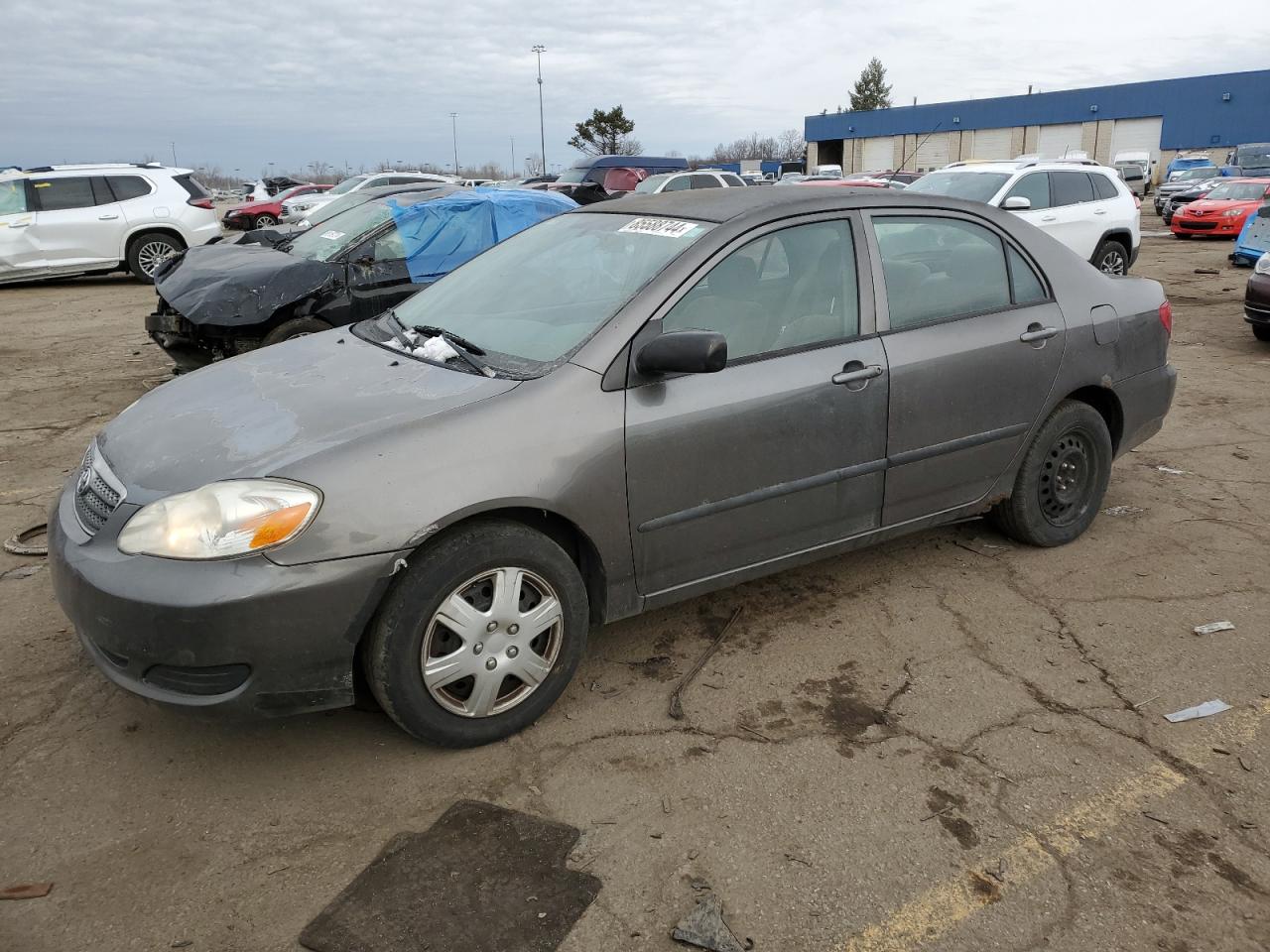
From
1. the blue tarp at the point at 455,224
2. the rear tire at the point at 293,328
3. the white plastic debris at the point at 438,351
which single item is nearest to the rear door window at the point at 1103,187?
the blue tarp at the point at 455,224

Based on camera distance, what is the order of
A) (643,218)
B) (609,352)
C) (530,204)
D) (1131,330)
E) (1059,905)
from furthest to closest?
(530,204), (1131,330), (643,218), (609,352), (1059,905)

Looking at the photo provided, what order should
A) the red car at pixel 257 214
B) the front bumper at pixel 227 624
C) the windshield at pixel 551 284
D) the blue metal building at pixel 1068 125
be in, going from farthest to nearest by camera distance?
1. the blue metal building at pixel 1068 125
2. the red car at pixel 257 214
3. the windshield at pixel 551 284
4. the front bumper at pixel 227 624

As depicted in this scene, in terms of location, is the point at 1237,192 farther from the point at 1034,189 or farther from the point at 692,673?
the point at 692,673

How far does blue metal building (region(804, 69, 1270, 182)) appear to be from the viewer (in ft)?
157

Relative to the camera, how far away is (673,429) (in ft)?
10.2

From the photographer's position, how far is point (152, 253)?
1527 centimetres

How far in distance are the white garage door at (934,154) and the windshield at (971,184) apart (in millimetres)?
48829

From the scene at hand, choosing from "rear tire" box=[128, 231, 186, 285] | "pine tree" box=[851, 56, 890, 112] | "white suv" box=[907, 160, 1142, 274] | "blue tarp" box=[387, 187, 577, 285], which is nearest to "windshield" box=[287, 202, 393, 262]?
"blue tarp" box=[387, 187, 577, 285]

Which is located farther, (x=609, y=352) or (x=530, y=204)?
(x=530, y=204)

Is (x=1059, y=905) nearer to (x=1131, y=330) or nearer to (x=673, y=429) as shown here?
(x=673, y=429)

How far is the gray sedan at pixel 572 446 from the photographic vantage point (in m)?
2.60

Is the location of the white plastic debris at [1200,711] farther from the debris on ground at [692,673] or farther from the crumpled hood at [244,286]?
the crumpled hood at [244,286]

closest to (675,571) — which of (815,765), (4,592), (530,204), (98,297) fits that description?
(815,765)

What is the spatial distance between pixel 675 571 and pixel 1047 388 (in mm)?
1976
